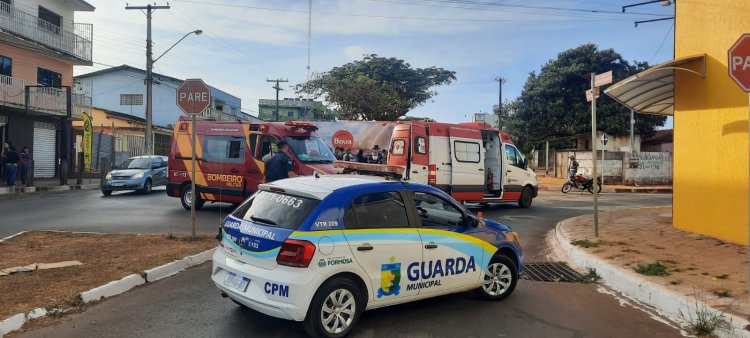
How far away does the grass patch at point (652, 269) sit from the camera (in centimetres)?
641

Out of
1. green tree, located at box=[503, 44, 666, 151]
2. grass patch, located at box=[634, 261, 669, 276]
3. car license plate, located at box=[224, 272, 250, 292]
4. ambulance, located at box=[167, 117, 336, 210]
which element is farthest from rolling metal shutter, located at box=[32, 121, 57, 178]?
green tree, located at box=[503, 44, 666, 151]

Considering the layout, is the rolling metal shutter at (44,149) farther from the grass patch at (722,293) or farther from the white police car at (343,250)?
the grass patch at (722,293)

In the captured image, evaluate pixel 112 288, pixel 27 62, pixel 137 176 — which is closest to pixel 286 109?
pixel 27 62

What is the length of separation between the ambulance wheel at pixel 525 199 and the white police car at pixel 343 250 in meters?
10.6

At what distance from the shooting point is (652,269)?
6.55 metres

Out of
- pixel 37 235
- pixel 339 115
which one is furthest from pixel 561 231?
pixel 339 115

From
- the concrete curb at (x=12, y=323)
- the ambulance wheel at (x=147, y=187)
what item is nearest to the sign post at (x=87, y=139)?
the ambulance wheel at (x=147, y=187)

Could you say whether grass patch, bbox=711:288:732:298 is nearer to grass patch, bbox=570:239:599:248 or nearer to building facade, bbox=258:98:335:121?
grass patch, bbox=570:239:599:248

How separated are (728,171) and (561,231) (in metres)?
3.08

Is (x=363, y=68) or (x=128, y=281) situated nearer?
(x=128, y=281)

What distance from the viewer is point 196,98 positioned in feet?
28.4

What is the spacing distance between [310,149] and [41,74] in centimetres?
1929

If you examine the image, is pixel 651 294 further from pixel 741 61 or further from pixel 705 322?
pixel 741 61

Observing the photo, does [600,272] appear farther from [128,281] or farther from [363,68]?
[363,68]
